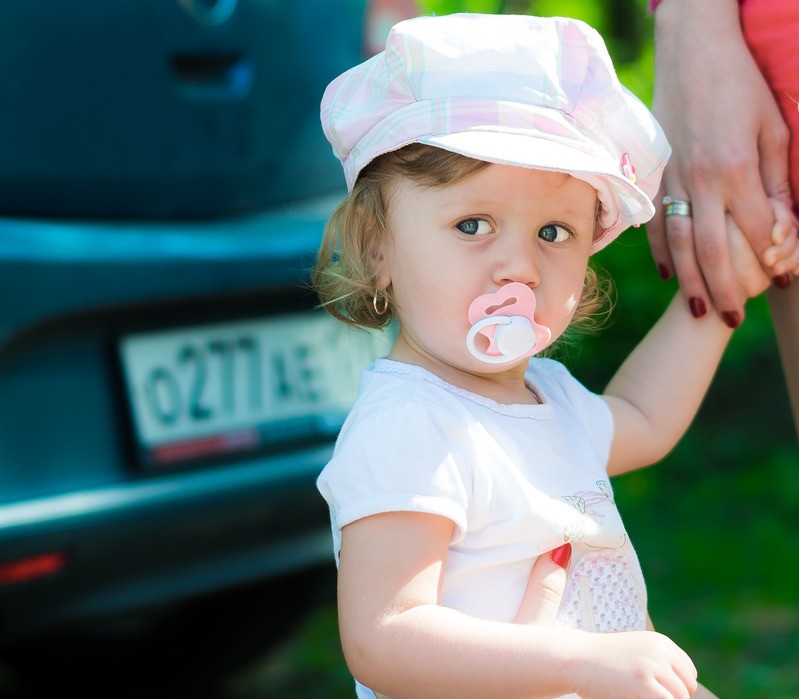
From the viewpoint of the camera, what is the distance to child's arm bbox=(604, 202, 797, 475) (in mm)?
1806

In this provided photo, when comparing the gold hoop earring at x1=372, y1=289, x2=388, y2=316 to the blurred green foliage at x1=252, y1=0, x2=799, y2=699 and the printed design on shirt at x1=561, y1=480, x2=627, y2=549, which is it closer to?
the printed design on shirt at x1=561, y1=480, x2=627, y2=549

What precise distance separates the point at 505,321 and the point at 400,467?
21 centimetres

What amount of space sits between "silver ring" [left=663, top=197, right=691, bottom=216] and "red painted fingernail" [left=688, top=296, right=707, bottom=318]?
126mm

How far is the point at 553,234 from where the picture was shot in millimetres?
1574

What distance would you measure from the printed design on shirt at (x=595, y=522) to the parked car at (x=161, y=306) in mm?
1044

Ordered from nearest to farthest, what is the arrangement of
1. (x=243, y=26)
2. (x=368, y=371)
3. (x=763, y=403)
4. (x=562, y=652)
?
(x=562, y=652) → (x=368, y=371) → (x=243, y=26) → (x=763, y=403)

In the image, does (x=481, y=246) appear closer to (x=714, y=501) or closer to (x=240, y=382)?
(x=240, y=382)

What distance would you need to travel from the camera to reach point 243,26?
2596 millimetres

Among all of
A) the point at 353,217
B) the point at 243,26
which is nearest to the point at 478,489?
the point at 353,217

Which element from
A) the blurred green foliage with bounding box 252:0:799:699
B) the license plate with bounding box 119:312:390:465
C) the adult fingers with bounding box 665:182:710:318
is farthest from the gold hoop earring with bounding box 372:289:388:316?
the blurred green foliage with bounding box 252:0:799:699

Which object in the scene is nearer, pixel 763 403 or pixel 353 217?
pixel 353 217

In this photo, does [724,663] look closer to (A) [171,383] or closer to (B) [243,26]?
(A) [171,383]

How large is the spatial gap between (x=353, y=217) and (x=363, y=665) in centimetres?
57

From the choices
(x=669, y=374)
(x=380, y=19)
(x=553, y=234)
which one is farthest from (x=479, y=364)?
(x=380, y=19)
